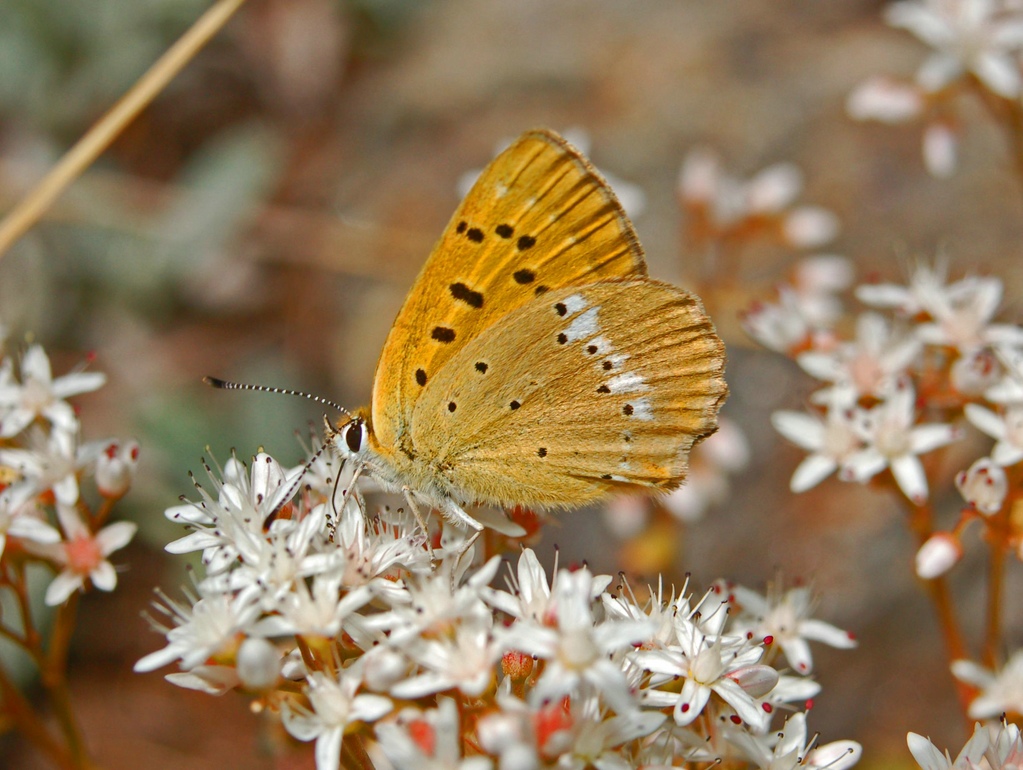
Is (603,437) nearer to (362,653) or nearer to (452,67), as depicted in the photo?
(362,653)

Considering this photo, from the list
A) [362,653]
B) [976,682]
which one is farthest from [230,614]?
[976,682]

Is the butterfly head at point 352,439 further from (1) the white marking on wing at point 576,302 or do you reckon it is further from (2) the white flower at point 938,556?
(2) the white flower at point 938,556

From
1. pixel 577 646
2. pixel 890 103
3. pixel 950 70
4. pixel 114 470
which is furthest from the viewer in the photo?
pixel 890 103

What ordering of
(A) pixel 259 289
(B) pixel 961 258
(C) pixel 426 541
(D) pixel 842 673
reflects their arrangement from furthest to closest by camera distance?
(A) pixel 259 289 < (B) pixel 961 258 < (D) pixel 842 673 < (C) pixel 426 541

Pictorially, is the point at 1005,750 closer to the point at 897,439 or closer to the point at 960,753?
the point at 960,753

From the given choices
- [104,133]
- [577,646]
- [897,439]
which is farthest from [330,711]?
[104,133]

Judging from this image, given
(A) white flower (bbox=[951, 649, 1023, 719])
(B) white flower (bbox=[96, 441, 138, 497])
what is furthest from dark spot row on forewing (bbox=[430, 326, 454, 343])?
(A) white flower (bbox=[951, 649, 1023, 719])
